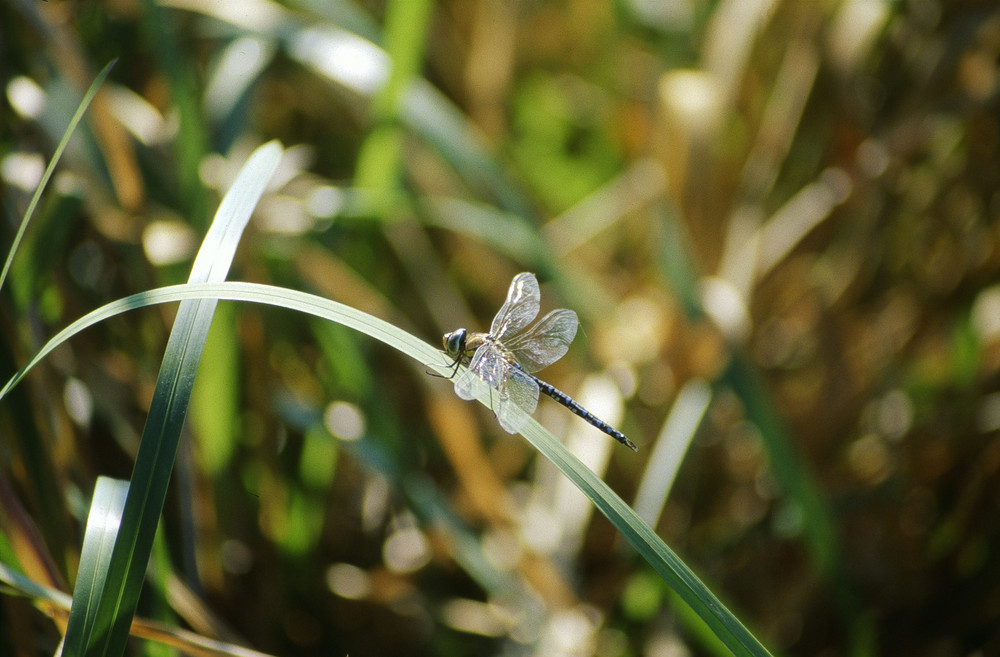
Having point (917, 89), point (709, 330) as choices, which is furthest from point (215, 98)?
point (917, 89)

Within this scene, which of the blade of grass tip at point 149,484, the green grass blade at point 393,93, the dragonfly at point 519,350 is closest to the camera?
the blade of grass tip at point 149,484

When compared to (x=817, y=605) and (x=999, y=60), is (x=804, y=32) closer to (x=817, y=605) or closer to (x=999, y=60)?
(x=999, y=60)

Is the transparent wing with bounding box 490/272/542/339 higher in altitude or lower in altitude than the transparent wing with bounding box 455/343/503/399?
higher

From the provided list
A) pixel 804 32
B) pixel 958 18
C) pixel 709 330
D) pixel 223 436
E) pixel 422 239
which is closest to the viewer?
pixel 223 436

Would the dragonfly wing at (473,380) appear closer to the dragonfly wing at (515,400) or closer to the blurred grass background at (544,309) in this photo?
the dragonfly wing at (515,400)

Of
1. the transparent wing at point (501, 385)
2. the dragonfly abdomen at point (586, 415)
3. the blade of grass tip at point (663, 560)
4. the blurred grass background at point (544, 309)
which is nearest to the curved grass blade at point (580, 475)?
the blade of grass tip at point (663, 560)

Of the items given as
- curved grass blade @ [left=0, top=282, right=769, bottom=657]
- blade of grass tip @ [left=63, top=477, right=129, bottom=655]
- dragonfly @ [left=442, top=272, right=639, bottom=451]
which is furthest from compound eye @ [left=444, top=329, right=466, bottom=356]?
blade of grass tip @ [left=63, top=477, right=129, bottom=655]

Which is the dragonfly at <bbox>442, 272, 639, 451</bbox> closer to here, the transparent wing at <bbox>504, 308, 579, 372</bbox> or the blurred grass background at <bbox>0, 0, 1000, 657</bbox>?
the transparent wing at <bbox>504, 308, 579, 372</bbox>
